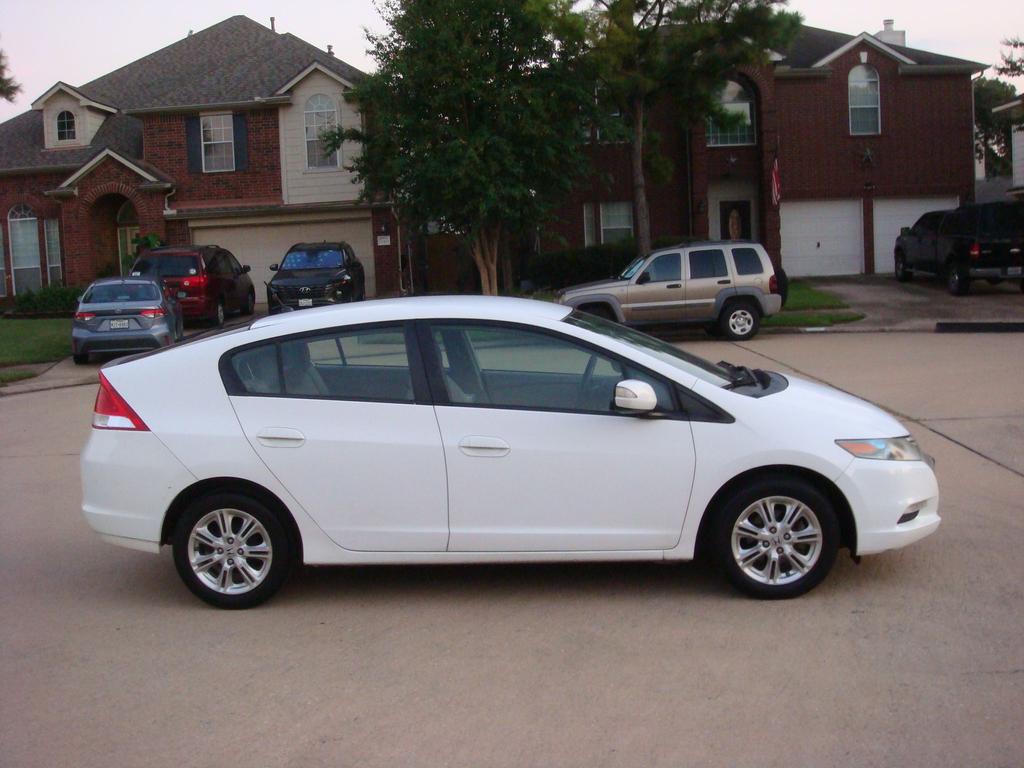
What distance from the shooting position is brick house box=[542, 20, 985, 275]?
109 ft

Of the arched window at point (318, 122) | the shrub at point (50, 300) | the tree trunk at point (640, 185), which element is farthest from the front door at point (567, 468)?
the arched window at point (318, 122)

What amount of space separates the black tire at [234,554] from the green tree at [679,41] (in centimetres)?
2012

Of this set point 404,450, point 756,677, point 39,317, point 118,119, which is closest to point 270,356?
point 404,450

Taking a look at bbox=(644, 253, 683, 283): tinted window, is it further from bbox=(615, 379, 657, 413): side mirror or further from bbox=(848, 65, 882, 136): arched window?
bbox=(615, 379, 657, 413): side mirror

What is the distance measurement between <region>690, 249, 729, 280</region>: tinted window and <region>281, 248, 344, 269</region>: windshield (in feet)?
28.5

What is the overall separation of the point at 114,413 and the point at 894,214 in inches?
1223

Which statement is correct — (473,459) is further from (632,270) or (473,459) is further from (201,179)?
(201,179)

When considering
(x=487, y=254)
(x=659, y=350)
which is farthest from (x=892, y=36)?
(x=659, y=350)

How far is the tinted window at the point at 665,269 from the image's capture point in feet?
69.6

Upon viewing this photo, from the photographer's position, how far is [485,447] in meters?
6.02

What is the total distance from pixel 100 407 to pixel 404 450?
1.75 meters

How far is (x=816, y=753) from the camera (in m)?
4.35

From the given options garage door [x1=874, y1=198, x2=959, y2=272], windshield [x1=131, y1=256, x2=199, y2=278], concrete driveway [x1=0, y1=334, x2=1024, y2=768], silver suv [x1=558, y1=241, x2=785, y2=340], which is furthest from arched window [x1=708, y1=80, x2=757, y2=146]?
concrete driveway [x1=0, y1=334, x2=1024, y2=768]

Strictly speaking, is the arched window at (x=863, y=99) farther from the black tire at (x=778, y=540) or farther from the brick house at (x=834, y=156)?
the black tire at (x=778, y=540)
